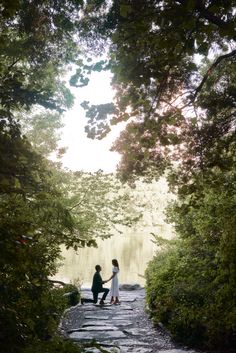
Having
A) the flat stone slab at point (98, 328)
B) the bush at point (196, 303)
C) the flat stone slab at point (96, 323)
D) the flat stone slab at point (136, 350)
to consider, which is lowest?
the flat stone slab at point (136, 350)

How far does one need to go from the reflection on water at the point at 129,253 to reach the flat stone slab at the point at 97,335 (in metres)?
12.7

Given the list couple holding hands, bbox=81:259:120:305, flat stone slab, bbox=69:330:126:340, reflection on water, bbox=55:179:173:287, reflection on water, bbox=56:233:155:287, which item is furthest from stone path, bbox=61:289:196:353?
reflection on water, bbox=56:233:155:287

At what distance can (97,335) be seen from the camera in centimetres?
838

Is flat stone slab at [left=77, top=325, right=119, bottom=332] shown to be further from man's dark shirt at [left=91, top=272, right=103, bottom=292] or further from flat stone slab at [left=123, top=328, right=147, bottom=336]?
man's dark shirt at [left=91, top=272, right=103, bottom=292]

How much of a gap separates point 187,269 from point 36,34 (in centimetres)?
641

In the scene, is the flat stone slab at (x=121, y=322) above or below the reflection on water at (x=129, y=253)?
below

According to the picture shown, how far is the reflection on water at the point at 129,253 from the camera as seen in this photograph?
30.0 m

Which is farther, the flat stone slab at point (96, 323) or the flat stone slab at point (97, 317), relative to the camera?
the flat stone slab at point (97, 317)

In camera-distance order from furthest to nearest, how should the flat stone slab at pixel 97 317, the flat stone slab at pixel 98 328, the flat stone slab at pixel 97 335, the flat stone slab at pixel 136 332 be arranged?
the flat stone slab at pixel 97 317
the flat stone slab at pixel 98 328
the flat stone slab at pixel 136 332
the flat stone slab at pixel 97 335

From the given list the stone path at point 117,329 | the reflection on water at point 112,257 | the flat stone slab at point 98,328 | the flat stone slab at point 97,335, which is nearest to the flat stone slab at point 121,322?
the stone path at point 117,329

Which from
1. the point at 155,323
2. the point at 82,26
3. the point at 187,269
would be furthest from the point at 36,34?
the point at 155,323

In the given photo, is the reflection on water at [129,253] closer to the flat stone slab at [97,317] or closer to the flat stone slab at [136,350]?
the flat stone slab at [97,317]

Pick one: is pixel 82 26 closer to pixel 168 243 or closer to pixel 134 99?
pixel 134 99

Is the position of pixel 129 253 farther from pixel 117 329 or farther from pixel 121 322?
pixel 117 329
